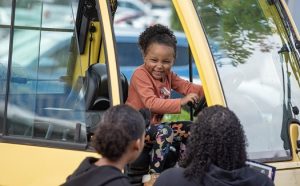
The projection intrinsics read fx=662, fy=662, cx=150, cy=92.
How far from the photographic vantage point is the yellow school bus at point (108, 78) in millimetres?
3488

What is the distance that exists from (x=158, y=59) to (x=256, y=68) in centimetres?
69

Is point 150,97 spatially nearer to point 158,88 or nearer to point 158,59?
point 158,88

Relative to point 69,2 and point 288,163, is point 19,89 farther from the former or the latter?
point 288,163

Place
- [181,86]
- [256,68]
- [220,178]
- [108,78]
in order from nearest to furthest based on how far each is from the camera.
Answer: [220,178]
[108,78]
[256,68]
[181,86]

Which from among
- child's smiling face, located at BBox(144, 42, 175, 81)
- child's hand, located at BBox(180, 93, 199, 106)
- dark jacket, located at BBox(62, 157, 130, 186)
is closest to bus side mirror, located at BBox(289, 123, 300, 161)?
child's hand, located at BBox(180, 93, 199, 106)

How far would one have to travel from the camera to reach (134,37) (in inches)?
386

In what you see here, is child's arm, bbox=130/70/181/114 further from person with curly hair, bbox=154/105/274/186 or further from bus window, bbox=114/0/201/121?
person with curly hair, bbox=154/105/274/186

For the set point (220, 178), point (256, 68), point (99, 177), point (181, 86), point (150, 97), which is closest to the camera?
point (99, 177)

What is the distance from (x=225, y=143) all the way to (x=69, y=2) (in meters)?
1.82

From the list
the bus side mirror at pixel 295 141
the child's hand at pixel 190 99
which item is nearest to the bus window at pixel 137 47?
the child's hand at pixel 190 99

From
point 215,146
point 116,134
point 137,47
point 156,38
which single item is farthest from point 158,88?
point 137,47

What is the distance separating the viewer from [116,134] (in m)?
2.42

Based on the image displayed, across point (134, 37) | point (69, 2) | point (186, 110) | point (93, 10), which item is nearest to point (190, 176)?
point (69, 2)

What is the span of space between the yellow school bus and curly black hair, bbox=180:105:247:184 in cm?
76
